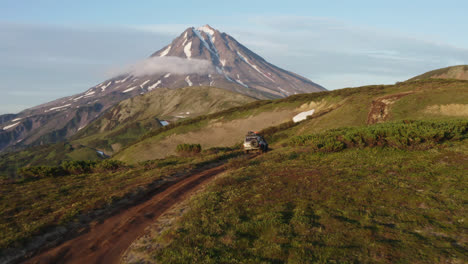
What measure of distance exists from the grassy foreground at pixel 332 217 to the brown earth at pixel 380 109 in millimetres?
30274

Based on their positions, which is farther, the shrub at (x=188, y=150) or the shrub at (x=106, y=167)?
the shrub at (x=188, y=150)

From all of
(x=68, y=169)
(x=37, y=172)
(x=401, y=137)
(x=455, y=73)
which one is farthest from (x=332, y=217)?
(x=455, y=73)

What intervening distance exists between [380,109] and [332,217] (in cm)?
4585

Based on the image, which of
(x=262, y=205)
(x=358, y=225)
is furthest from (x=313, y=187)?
(x=358, y=225)

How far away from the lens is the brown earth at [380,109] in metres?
47.8

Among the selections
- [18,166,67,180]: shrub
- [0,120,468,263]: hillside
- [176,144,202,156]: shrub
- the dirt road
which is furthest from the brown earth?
[18,166,67,180]: shrub

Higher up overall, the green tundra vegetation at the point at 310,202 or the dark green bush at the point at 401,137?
the dark green bush at the point at 401,137

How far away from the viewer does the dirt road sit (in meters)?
9.59

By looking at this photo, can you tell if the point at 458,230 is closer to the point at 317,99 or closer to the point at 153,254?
the point at 153,254

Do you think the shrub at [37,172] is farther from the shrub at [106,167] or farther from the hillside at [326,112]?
the hillside at [326,112]

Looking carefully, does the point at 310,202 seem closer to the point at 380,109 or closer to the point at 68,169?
the point at 68,169

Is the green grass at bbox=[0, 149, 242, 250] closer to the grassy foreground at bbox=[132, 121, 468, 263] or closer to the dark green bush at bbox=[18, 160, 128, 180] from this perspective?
the dark green bush at bbox=[18, 160, 128, 180]

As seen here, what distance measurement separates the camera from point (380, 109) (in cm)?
5103

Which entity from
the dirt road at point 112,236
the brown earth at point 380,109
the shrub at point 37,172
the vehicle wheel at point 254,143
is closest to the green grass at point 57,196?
the shrub at point 37,172
